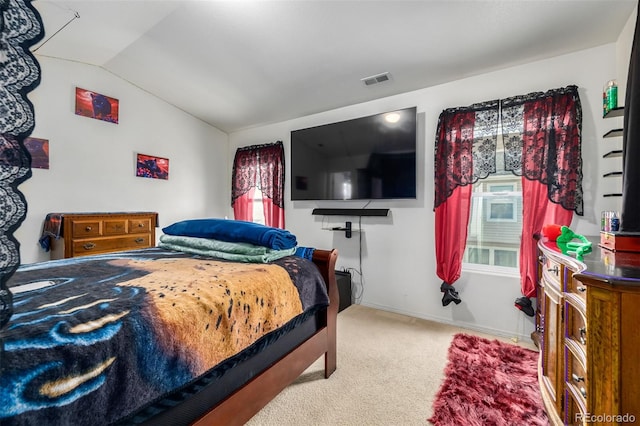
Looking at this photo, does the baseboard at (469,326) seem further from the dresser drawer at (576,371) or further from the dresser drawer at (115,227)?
the dresser drawer at (115,227)

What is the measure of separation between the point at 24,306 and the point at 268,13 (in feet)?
7.31

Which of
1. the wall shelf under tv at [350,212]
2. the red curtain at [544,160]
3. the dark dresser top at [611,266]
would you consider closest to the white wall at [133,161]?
the wall shelf under tv at [350,212]

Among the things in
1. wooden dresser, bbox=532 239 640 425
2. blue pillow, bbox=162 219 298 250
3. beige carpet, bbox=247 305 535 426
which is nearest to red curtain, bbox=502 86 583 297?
beige carpet, bbox=247 305 535 426

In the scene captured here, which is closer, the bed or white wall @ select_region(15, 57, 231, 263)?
the bed

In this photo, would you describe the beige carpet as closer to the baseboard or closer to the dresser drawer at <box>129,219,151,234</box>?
the baseboard

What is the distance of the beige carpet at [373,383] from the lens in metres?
1.50

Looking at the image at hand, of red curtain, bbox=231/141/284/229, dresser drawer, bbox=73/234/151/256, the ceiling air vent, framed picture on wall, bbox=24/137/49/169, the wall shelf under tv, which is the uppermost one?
the ceiling air vent

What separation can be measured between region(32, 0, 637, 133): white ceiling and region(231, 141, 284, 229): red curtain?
2.92 feet

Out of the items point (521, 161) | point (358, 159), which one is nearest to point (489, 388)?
point (521, 161)

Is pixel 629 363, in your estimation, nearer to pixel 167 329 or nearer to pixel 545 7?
pixel 167 329

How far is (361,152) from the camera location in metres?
3.03

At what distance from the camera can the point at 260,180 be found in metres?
4.04

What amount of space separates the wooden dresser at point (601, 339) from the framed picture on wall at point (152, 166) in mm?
4000

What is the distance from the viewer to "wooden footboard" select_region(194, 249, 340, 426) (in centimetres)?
113
